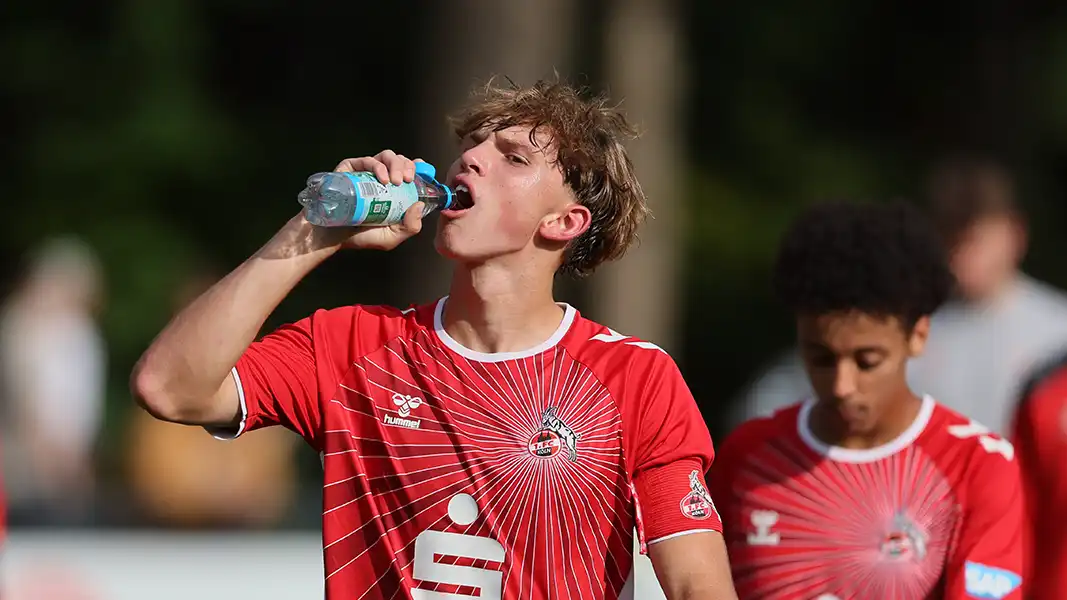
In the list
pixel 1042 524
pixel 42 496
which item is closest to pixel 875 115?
pixel 42 496

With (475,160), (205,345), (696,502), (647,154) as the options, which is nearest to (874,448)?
(696,502)

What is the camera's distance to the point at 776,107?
15812mm

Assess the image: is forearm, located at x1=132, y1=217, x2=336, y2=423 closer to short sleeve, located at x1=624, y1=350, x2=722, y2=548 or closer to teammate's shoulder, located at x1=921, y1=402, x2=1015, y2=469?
short sleeve, located at x1=624, y1=350, x2=722, y2=548

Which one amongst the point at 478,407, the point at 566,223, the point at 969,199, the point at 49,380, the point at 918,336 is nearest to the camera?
the point at 478,407

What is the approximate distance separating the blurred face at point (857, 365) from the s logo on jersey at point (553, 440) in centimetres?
85

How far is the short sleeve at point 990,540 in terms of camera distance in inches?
153

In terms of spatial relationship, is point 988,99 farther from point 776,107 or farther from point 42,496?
point 42,496

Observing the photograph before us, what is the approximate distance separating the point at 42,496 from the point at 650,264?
431cm

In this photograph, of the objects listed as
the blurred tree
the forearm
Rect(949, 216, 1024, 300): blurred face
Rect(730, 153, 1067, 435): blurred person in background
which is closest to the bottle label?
the forearm

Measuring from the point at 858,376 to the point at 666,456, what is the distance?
80cm

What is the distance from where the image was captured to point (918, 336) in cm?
430

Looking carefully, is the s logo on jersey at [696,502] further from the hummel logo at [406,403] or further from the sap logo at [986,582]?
the sap logo at [986,582]

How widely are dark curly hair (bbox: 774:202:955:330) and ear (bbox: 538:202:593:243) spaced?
0.79 meters

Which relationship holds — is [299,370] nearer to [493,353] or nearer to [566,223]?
[493,353]
